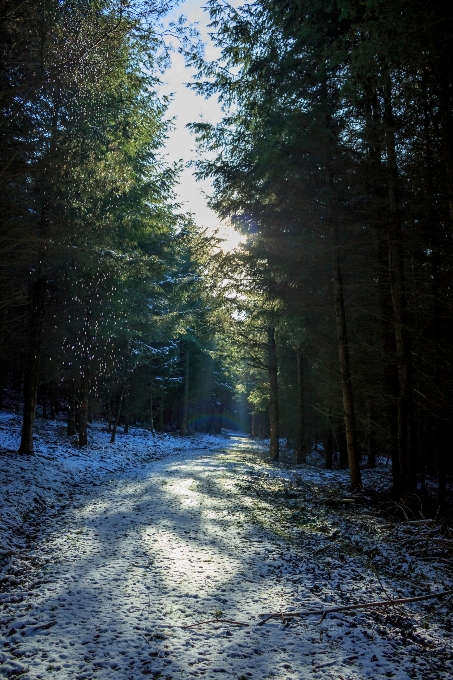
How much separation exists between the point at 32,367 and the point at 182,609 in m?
10.1

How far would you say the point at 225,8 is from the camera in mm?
10953

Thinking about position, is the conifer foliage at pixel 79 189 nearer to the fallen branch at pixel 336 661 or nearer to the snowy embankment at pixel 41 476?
the snowy embankment at pixel 41 476

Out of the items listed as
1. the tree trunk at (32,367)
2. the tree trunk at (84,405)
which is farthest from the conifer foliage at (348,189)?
the tree trunk at (84,405)

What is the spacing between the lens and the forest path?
298 cm

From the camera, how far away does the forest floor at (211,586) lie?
3.05 metres

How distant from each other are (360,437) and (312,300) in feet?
39.0

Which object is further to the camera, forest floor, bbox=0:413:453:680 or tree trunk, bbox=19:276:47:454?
tree trunk, bbox=19:276:47:454

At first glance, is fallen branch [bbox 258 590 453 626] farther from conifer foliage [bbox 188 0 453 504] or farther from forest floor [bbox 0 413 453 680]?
conifer foliage [bbox 188 0 453 504]

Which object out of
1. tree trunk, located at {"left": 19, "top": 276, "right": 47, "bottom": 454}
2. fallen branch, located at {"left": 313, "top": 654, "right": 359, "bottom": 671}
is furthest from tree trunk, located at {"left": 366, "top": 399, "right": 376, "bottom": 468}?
tree trunk, located at {"left": 19, "top": 276, "right": 47, "bottom": 454}

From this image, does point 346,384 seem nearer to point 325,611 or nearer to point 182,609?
point 325,611

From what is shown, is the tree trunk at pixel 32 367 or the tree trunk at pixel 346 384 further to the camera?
the tree trunk at pixel 32 367

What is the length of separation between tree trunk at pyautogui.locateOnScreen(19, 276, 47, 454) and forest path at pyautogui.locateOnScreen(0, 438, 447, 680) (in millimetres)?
5559

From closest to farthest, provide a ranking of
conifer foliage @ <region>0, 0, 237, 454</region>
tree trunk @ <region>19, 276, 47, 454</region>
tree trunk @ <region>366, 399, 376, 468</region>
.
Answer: conifer foliage @ <region>0, 0, 237, 454</region> → tree trunk @ <region>19, 276, 47, 454</region> → tree trunk @ <region>366, 399, 376, 468</region>

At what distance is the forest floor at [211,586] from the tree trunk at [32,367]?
2.87 m
